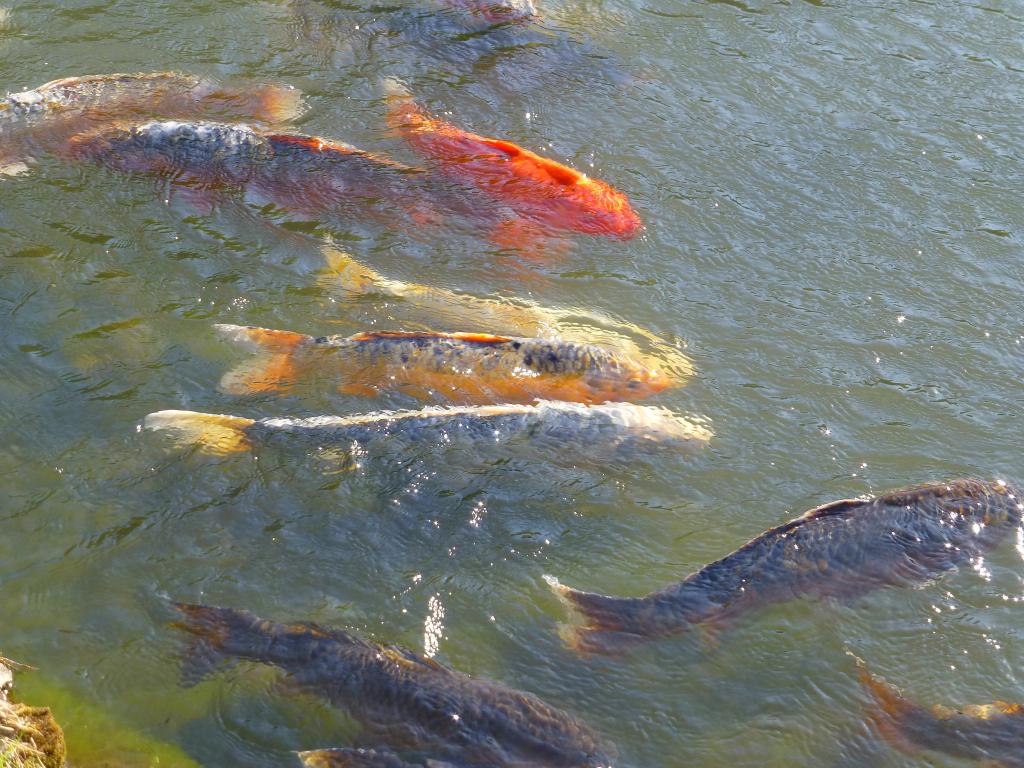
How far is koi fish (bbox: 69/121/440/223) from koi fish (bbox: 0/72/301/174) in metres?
0.40

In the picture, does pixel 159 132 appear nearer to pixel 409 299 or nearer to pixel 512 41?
pixel 409 299

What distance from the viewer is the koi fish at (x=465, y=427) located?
22.7 ft

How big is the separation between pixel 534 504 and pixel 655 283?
8.64 ft

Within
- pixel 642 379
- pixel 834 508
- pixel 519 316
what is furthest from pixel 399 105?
pixel 834 508

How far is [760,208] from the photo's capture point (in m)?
9.42

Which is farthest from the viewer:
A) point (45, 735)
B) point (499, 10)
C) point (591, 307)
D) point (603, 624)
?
point (499, 10)

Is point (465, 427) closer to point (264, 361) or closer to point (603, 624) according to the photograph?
point (264, 361)

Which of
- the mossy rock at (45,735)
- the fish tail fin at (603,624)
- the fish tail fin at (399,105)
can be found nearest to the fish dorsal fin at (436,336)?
the fish tail fin at (603,624)

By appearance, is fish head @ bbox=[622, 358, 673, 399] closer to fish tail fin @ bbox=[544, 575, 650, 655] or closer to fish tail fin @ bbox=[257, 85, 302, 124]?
fish tail fin @ bbox=[544, 575, 650, 655]

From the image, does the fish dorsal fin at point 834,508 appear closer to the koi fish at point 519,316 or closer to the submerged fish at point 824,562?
the submerged fish at point 824,562

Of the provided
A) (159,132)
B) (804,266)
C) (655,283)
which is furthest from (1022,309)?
(159,132)

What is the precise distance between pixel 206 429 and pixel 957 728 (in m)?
4.62

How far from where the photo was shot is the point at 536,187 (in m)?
9.11

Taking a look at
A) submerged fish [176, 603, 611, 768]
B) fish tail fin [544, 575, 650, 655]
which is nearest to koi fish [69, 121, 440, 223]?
fish tail fin [544, 575, 650, 655]
